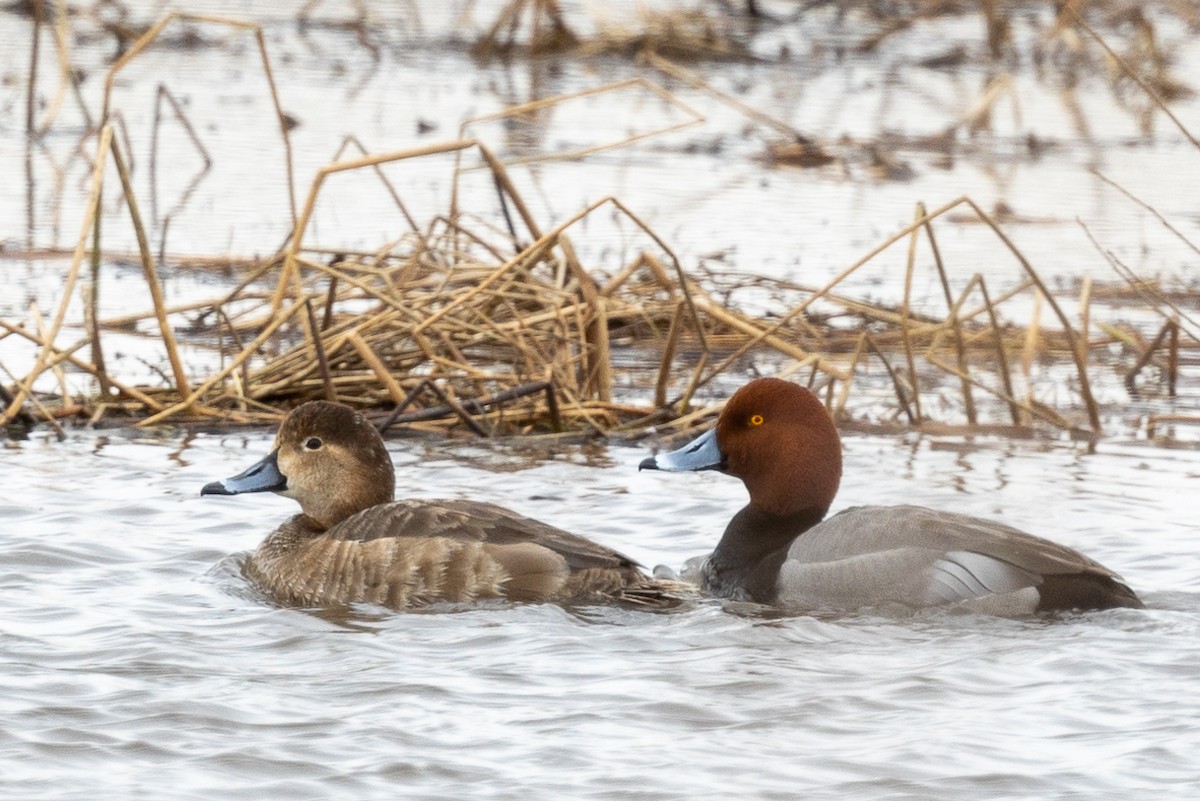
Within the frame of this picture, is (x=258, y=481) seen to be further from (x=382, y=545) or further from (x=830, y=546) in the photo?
(x=830, y=546)

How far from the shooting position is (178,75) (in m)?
17.7

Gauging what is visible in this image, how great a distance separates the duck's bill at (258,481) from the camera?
21.3 feet

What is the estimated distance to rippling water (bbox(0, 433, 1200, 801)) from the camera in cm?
454

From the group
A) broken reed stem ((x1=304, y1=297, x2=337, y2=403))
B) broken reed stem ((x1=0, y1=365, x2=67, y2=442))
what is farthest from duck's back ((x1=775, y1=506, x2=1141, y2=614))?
broken reed stem ((x1=0, y1=365, x2=67, y2=442))

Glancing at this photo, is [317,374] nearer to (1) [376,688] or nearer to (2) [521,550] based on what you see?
(2) [521,550]

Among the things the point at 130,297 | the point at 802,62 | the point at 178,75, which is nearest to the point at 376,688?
the point at 130,297

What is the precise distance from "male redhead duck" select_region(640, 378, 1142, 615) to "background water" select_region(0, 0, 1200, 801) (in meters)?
0.11

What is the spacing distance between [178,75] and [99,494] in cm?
1110

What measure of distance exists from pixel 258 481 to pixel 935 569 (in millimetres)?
2119

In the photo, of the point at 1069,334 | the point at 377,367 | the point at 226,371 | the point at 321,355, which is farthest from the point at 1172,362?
the point at 226,371

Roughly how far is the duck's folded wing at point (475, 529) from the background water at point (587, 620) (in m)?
0.20

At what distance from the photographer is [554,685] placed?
518 cm

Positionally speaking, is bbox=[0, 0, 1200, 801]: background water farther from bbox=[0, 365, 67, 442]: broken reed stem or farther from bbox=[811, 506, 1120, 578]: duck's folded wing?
bbox=[811, 506, 1120, 578]: duck's folded wing

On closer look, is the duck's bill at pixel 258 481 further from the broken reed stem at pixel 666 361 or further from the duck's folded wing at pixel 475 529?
the broken reed stem at pixel 666 361
